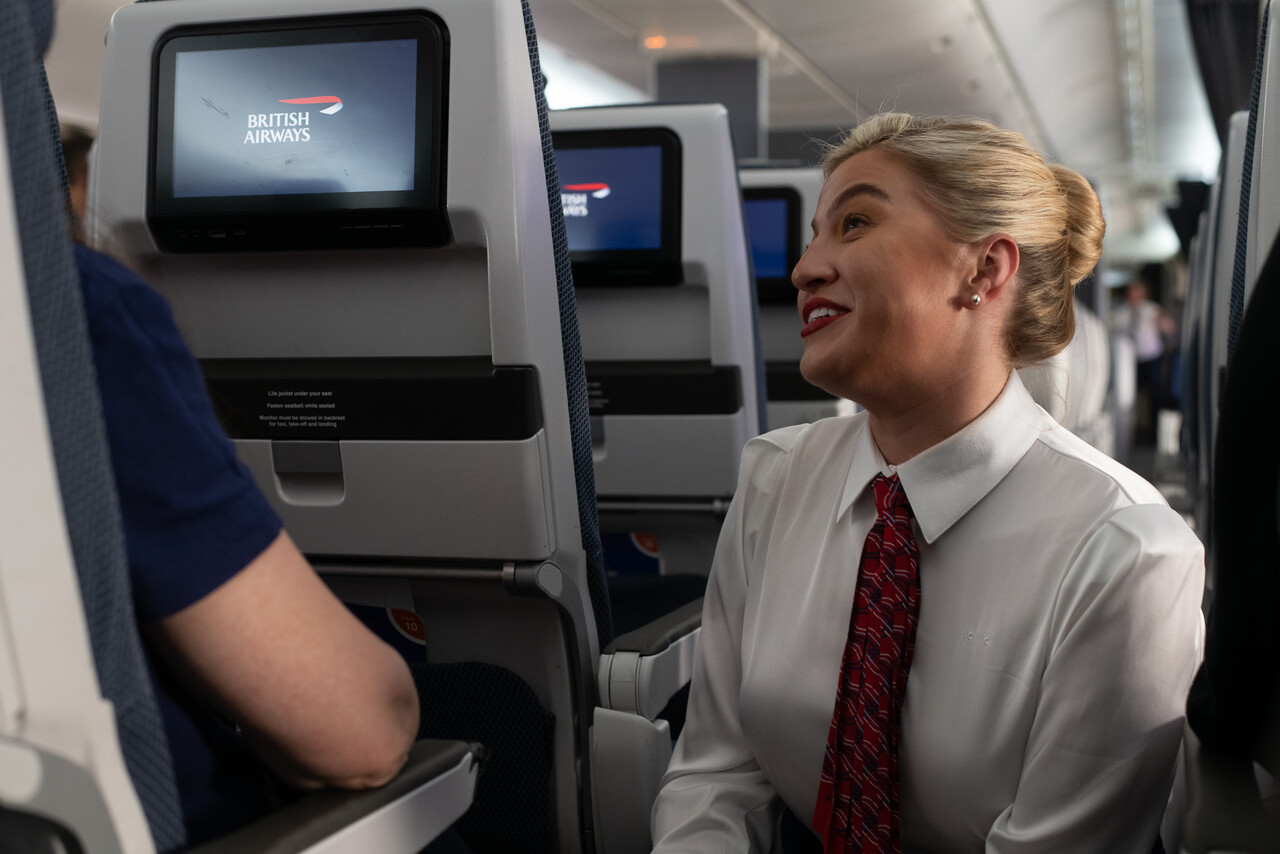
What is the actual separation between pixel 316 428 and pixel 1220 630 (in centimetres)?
131

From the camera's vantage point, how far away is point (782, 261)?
3.79 metres

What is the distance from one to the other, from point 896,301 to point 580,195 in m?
1.26

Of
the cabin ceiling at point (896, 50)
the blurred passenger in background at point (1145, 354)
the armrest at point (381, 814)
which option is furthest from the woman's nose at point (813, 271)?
the blurred passenger in background at point (1145, 354)

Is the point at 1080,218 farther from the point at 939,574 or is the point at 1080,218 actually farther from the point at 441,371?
the point at 441,371

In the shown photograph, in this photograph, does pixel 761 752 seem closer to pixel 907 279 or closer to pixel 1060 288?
pixel 907 279

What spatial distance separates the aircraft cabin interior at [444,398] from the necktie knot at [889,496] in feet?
0.85

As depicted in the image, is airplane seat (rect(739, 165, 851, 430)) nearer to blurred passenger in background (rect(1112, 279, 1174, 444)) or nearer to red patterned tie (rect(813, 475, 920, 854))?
red patterned tie (rect(813, 475, 920, 854))

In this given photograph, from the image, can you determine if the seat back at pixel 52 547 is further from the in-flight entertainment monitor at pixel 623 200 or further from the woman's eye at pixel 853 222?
the in-flight entertainment monitor at pixel 623 200

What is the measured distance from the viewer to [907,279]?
148 cm

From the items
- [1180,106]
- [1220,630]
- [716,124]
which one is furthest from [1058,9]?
[1220,630]

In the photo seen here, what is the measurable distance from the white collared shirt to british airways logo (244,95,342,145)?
79 centimetres

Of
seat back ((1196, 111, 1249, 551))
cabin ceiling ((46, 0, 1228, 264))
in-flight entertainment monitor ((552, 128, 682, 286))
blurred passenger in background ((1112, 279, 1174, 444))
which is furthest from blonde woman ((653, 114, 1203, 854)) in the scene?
blurred passenger in background ((1112, 279, 1174, 444))

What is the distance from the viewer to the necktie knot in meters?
1.42

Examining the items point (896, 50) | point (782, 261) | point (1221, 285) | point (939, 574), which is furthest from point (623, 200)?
point (896, 50)
